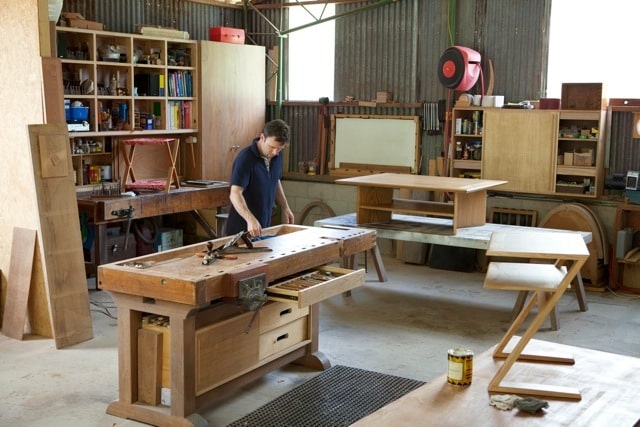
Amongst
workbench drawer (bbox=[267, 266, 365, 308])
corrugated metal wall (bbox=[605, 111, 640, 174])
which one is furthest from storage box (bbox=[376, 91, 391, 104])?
workbench drawer (bbox=[267, 266, 365, 308])

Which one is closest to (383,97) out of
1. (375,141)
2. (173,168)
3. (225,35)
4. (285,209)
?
(375,141)

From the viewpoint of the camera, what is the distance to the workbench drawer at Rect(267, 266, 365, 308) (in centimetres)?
395

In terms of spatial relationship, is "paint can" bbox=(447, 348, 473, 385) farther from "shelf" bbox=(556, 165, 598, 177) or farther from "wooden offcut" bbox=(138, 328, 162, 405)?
"shelf" bbox=(556, 165, 598, 177)

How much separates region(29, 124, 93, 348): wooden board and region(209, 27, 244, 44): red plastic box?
3530 millimetres

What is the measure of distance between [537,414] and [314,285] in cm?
154

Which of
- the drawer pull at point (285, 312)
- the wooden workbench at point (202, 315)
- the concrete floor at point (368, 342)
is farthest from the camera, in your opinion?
the drawer pull at point (285, 312)

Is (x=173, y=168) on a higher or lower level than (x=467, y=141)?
lower

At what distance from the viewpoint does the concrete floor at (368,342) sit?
4.48 m

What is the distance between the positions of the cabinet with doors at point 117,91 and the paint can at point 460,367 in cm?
509

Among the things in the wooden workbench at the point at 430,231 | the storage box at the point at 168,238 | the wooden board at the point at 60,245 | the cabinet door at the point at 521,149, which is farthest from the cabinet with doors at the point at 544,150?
the wooden board at the point at 60,245

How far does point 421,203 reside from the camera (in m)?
7.10

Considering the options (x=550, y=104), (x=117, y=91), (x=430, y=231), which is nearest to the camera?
(x=430, y=231)

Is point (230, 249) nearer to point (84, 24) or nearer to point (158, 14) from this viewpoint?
point (84, 24)

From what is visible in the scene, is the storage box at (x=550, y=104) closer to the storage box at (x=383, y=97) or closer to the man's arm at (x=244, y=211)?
the storage box at (x=383, y=97)
